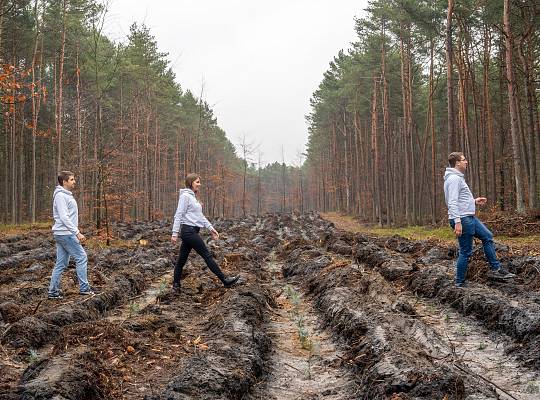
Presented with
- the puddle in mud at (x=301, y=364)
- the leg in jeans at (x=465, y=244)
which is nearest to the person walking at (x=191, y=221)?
the puddle in mud at (x=301, y=364)

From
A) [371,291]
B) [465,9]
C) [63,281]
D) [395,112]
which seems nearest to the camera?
[371,291]

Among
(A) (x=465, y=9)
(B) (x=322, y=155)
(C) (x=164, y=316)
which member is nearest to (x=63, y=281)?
(C) (x=164, y=316)

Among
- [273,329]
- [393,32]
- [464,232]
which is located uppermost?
[393,32]

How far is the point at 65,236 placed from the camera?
7.80 m

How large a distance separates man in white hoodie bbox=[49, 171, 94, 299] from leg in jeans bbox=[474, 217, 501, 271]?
5958 mm

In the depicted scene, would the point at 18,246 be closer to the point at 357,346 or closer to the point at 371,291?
the point at 371,291

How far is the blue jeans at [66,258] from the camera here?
7.70 m

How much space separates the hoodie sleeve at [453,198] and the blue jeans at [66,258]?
5.60 m

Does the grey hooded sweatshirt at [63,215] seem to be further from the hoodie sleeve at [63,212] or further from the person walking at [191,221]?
the person walking at [191,221]

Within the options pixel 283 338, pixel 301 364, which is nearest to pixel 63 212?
pixel 283 338

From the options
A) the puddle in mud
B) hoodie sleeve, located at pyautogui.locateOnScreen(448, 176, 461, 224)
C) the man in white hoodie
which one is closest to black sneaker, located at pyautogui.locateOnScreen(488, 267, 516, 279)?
hoodie sleeve, located at pyautogui.locateOnScreen(448, 176, 461, 224)

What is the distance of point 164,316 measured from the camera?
6945 millimetres

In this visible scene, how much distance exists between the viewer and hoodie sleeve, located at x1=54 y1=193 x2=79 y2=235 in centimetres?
772

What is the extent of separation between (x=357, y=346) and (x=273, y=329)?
1.75m
